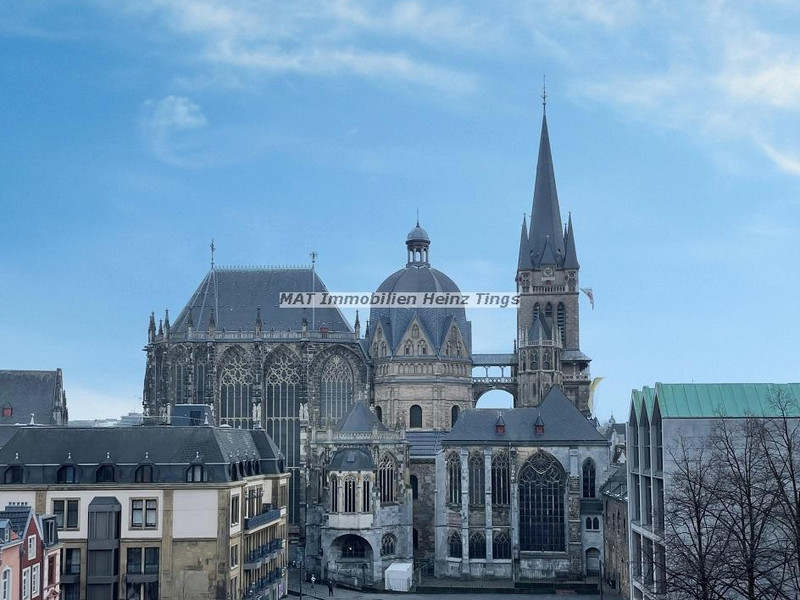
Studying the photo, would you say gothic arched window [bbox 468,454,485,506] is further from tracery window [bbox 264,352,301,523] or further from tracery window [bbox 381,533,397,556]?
tracery window [bbox 264,352,301,523]

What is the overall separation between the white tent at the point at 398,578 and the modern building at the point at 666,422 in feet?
73.6

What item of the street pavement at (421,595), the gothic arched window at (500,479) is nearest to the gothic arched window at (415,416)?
the gothic arched window at (500,479)

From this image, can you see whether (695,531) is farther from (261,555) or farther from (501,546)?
(501,546)

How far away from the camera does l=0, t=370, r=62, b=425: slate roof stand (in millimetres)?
79188

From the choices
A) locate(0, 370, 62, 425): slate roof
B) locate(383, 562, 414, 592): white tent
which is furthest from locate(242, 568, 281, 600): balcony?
locate(0, 370, 62, 425): slate roof

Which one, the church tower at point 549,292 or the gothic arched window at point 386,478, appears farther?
the church tower at point 549,292

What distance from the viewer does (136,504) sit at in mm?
56562

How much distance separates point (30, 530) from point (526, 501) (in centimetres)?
4773

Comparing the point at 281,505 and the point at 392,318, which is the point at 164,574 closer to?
the point at 281,505

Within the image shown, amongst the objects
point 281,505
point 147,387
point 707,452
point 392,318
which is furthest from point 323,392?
point 707,452

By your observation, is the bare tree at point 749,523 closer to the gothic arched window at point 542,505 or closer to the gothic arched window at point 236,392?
the gothic arched window at point 542,505

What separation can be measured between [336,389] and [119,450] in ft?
132

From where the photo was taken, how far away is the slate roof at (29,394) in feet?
260

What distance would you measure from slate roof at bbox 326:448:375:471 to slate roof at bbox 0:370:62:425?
22.2 m
